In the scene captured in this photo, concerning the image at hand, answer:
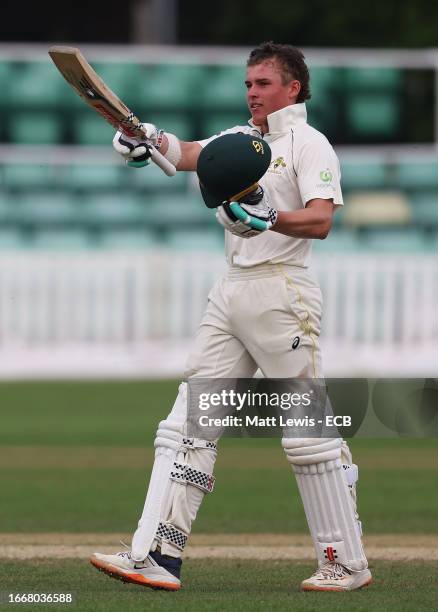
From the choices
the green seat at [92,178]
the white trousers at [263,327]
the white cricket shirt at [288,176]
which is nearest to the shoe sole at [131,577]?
the white trousers at [263,327]

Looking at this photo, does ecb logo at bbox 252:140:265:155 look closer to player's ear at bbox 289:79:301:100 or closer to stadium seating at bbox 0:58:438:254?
player's ear at bbox 289:79:301:100

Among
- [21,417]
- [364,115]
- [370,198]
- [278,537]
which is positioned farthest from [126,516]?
[364,115]

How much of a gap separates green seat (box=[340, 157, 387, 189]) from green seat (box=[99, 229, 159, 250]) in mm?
2612

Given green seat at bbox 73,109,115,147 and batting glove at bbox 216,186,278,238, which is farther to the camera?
green seat at bbox 73,109,115,147

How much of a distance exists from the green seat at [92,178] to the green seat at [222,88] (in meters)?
1.27

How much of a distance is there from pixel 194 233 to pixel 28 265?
3.04m

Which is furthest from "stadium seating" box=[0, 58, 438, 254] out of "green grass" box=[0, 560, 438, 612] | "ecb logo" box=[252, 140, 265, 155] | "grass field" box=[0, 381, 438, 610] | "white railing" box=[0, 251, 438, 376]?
"ecb logo" box=[252, 140, 265, 155]

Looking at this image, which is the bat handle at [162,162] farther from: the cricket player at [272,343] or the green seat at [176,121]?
the green seat at [176,121]

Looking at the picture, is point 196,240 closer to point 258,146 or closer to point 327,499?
point 327,499

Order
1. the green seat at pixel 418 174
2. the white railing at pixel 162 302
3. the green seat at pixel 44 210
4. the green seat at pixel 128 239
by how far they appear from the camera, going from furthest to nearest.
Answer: the green seat at pixel 418 174 < the green seat at pixel 44 210 < the green seat at pixel 128 239 < the white railing at pixel 162 302

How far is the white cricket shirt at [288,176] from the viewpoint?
242 inches

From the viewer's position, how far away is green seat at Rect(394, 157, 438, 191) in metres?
20.5

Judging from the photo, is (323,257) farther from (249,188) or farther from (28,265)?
(249,188)

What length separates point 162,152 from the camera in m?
6.46
